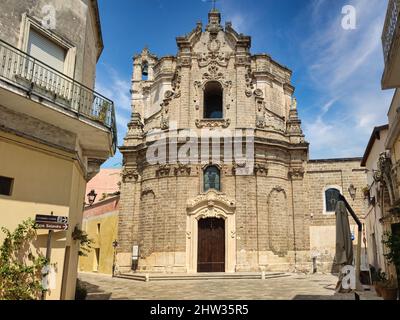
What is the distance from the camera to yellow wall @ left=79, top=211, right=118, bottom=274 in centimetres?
2622

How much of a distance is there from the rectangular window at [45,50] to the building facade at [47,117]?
0.07 ft

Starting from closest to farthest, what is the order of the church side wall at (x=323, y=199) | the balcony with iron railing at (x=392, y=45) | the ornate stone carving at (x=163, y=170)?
the balcony with iron railing at (x=392, y=45)
the ornate stone carving at (x=163, y=170)
the church side wall at (x=323, y=199)

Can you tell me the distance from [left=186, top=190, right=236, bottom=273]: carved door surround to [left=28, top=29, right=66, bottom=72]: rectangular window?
45.2ft

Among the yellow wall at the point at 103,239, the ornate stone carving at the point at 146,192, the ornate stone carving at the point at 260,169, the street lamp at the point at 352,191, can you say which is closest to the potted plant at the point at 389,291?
the ornate stone carving at the point at 260,169

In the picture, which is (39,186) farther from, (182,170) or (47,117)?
(182,170)

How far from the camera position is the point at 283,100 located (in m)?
27.4

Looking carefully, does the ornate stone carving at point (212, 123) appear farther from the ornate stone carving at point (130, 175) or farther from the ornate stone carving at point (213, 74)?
the ornate stone carving at point (130, 175)

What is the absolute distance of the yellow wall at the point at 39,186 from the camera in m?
7.01

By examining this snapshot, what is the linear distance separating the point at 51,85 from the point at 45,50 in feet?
2.89

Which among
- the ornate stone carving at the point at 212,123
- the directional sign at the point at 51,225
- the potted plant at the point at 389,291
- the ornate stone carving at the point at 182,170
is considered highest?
the ornate stone carving at the point at 212,123

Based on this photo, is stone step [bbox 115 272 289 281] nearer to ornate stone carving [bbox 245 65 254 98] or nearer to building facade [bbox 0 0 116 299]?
building facade [bbox 0 0 116 299]

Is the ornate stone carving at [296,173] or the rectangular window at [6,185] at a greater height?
the ornate stone carving at [296,173]
